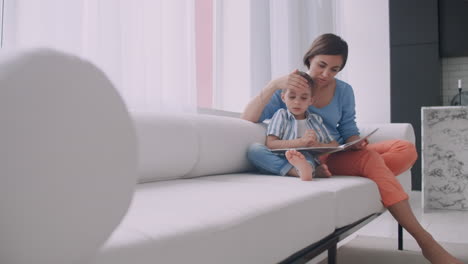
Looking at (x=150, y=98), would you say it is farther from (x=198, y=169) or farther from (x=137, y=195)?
(x=137, y=195)

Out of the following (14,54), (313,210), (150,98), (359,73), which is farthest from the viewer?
(359,73)

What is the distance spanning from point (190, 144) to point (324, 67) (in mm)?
725

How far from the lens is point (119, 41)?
205 centimetres

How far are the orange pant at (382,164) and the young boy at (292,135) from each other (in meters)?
0.11

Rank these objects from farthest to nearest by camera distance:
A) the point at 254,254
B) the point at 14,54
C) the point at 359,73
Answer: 1. the point at 359,73
2. the point at 254,254
3. the point at 14,54

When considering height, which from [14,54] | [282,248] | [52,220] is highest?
[14,54]

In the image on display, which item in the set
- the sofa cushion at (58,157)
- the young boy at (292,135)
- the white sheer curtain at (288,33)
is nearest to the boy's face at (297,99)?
the young boy at (292,135)

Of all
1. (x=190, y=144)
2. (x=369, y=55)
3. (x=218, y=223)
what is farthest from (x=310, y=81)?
(x=369, y=55)

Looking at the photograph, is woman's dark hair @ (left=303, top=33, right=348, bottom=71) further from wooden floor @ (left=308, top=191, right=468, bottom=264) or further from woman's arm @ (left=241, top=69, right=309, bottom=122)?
wooden floor @ (left=308, top=191, right=468, bottom=264)

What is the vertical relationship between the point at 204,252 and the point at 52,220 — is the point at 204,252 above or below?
below

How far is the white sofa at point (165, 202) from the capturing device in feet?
1.58

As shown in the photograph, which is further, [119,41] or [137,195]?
[119,41]

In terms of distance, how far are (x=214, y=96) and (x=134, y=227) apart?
8.24ft

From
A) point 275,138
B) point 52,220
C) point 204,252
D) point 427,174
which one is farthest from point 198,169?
point 427,174
